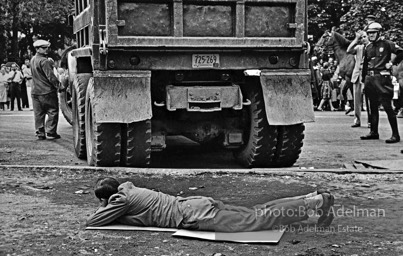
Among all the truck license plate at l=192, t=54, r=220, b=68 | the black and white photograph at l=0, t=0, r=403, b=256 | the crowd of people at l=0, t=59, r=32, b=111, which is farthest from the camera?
the crowd of people at l=0, t=59, r=32, b=111

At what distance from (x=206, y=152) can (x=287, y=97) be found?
8.13 feet

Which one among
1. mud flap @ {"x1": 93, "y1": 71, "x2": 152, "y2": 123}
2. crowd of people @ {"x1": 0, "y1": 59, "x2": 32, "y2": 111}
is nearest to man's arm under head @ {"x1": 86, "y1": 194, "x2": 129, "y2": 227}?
mud flap @ {"x1": 93, "y1": 71, "x2": 152, "y2": 123}

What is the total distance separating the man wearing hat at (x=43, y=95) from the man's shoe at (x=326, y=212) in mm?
8811

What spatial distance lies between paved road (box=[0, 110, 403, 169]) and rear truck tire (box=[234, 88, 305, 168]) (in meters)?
0.49

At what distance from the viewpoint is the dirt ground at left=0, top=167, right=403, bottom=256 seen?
6094 mm

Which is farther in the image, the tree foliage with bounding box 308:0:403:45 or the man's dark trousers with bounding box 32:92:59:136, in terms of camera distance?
the tree foliage with bounding box 308:0:403:45

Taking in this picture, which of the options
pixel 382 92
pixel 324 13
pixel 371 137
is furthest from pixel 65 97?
pixel 324 13

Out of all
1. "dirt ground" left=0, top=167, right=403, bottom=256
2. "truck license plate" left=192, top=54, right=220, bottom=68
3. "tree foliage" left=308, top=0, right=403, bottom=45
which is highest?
"tree foliage" left=308, top=0, right=403, bottom=45

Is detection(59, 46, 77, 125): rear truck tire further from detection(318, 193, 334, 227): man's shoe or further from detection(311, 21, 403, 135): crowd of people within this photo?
detection(318, 193, 334, 227): man's shoe

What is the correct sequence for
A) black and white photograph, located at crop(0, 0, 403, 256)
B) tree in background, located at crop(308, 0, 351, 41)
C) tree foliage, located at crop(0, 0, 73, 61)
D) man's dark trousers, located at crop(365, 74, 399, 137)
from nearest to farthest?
black and white photograph, located at crop(0, 0, 403, 256)
man's dark trousers, located at crop(365, 74, 399, 137)
tree in background, located at crop(308, 0, 351, 41)
tree foliage, located at crop(0, 0, 73, 61)

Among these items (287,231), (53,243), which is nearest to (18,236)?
(53,243)

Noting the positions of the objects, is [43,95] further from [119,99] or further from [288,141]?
[288,141]

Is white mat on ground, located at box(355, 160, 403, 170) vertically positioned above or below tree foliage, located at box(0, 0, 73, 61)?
below

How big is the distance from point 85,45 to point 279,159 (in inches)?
115
